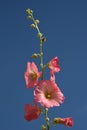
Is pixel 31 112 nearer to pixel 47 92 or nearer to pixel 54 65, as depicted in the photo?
pixel 47 92

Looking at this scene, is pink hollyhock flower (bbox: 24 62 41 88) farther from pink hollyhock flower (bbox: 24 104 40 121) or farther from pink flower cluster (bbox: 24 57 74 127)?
pink hollyhock flower (bbox: 24 104 40 121)

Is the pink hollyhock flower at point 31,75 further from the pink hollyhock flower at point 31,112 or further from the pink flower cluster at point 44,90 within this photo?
the pink hollyhock flower at point 31,112

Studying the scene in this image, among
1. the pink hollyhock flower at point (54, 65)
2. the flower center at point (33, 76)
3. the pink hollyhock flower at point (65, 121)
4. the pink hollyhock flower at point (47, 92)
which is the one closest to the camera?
the pink hollyhock flower at point (47, 92)

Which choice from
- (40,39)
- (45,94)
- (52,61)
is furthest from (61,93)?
(40,39)

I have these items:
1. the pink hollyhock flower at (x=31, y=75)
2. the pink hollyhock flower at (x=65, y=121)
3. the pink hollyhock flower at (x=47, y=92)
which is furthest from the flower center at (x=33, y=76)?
the pink hollyhock flower at (x=65, y=121)

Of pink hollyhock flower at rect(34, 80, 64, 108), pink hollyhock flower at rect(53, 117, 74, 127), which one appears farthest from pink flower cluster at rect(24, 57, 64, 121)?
pink hollyhock flower at rect(53, 117, 74, 127)
